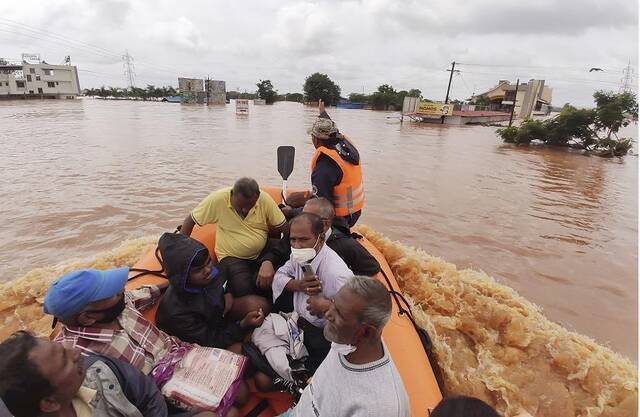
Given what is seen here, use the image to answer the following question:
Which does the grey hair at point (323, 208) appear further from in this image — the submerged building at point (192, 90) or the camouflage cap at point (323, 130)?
the submerged building at point (192, 90)

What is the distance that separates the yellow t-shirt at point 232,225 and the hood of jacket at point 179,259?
0.69 metres

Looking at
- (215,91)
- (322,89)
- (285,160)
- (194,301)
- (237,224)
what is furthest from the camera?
(322,89)

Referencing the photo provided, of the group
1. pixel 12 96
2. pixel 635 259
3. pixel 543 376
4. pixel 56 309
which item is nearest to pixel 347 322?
pixel 56 309

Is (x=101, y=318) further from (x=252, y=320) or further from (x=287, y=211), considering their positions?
(x=287, y=211)

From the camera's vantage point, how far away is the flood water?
15.7 feet

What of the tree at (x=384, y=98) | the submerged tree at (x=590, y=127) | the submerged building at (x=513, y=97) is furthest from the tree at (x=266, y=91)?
the submerged tree at (x=590, y=127)

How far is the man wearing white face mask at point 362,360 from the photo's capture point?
→ 3.69 ft

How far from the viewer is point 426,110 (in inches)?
1277

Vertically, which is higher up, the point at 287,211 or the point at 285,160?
the point at 285,160

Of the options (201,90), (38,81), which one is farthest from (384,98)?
(38,81)

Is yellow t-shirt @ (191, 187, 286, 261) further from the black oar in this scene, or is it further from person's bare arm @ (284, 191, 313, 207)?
the black oar

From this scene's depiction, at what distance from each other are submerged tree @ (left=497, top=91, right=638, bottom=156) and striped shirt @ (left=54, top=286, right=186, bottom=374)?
2028cm

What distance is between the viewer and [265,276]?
2.23 metres

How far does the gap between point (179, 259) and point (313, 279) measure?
26.6 inches
